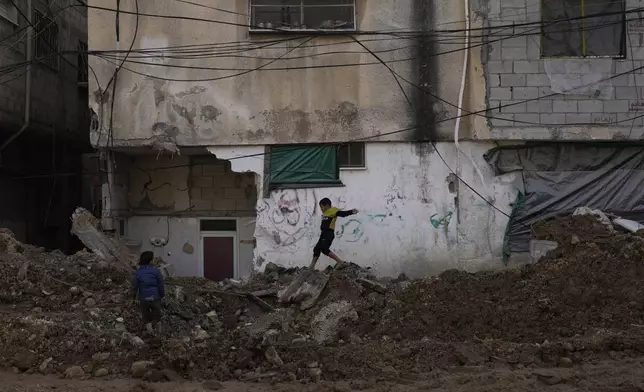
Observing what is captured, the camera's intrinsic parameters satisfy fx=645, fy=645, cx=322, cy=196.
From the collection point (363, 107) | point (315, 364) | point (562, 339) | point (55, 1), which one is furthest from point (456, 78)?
point (55, 1)

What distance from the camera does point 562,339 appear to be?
311 inches

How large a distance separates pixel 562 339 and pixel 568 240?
2.52m

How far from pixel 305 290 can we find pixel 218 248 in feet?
14.9

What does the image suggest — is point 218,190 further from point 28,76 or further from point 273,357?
point 273,357

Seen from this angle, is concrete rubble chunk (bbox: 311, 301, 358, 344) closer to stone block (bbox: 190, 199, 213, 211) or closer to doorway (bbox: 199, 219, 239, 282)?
doorway (bbox: 199, 219, 239, 282)

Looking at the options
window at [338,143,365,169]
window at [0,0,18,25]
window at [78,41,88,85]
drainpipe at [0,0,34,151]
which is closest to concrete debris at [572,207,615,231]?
window at [338,143,365,169]

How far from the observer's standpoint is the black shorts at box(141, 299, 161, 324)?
26.0ft

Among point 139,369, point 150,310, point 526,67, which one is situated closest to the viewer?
point 139,369

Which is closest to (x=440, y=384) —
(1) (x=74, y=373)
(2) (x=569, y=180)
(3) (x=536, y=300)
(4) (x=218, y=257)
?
(3) (x=536, y=300)

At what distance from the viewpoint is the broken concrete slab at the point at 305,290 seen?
9258 mm

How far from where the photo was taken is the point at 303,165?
12.1 m

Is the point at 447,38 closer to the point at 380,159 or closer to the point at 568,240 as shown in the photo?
the point at 380,159

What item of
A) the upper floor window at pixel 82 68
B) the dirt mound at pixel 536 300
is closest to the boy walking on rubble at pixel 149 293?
the dirt mound at pixel 536 300

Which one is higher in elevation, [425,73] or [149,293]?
[425,73]
